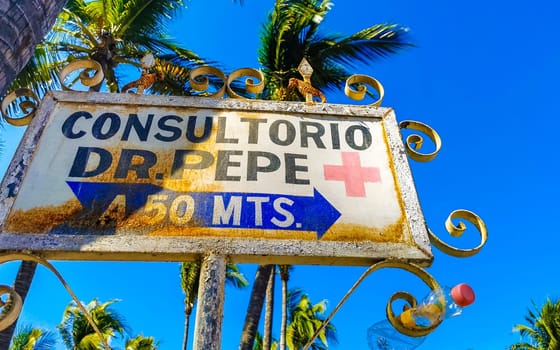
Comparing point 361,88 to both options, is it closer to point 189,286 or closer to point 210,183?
point 210,183

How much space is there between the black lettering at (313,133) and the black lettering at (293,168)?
0.08 meters

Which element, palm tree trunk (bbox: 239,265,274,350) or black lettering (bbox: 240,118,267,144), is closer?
black lettering (bbox: 240,118,267,144)

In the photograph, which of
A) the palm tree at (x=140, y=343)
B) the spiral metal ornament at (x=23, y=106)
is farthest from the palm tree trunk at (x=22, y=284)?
the palm tree at (x=140, y=343)

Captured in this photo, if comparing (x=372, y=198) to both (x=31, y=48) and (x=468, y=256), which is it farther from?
(x=31, y=48)

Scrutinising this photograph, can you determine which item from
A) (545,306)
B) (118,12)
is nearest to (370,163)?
(118,12)

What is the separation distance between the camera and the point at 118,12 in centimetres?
809

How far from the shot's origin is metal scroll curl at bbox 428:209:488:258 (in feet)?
4.99

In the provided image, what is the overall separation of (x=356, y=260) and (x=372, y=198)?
288 millimetres

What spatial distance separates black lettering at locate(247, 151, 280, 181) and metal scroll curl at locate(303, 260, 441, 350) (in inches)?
21.3

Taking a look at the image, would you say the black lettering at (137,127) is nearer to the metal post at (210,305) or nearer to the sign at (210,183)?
the sign at (210,183)

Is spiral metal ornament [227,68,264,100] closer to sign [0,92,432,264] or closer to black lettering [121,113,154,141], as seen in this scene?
sign [0,92,432,264]

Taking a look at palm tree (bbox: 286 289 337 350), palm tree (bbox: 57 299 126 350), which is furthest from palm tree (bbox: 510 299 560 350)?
palm tree (bbox: 57 299 126 350)

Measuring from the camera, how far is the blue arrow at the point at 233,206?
4.71 feet

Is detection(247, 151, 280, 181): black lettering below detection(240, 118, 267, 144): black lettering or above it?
below
